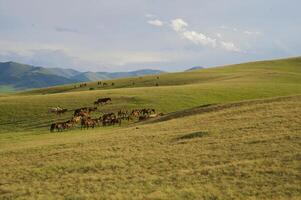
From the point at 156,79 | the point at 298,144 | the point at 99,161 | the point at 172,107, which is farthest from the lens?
the point at 156,79

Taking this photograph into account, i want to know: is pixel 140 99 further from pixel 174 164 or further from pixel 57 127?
pixel 174 164

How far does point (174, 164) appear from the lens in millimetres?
24969

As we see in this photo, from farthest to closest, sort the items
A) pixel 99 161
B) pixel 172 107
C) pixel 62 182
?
pixel 172 107 → pixel 99 161 → pixel 62 182

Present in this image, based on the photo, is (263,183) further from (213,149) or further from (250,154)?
(213,149)

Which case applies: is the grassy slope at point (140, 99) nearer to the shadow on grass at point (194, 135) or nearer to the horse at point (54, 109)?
the horse at point (54, 109)

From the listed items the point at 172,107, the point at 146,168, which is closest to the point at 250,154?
the point at 146,168

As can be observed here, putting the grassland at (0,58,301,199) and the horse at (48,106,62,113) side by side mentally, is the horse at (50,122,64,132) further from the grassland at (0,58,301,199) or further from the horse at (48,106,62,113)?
the horse at (48,106,62,113)

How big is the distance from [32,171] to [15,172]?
4.04ft

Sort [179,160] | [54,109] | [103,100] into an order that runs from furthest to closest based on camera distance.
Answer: [103,100], [54,109], [179,160]

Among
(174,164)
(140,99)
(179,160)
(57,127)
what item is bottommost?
(174,164)

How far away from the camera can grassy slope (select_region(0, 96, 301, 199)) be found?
68.1 ft

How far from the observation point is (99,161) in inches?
1066

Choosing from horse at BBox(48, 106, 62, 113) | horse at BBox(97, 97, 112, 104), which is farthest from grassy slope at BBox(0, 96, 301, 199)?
horse at BBox(97, 97, 112, 104)

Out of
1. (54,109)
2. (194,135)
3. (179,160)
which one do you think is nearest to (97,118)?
(54,109)
